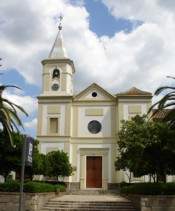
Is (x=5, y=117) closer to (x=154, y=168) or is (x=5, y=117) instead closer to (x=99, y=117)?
(x=154, y=168)

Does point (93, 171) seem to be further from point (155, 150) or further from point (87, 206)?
point (155, 150)

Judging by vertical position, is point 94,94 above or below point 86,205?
above

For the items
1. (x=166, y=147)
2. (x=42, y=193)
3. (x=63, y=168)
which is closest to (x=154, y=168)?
(x=166, y=147)

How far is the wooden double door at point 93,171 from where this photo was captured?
46.8m

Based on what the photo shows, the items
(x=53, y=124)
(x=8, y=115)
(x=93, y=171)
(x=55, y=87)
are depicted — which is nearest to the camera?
(x=8, y=115)

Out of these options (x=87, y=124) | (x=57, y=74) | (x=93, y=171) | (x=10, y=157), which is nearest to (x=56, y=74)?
(x=57, y=74)

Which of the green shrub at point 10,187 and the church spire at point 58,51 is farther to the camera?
the church spire at point 58,51

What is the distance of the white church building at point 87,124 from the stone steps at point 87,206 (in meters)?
18.9

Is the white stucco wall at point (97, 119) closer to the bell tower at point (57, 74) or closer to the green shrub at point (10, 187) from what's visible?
the bell tower at point (57, 74)

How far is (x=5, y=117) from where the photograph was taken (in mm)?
23297

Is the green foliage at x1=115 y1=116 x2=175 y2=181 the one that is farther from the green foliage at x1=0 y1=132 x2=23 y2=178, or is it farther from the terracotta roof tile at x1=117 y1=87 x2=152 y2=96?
the terracotta roof tile at x1=117 y1=87 x2=152 y2=96

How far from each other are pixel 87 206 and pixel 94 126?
22512mm

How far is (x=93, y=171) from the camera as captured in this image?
4725 centimetres

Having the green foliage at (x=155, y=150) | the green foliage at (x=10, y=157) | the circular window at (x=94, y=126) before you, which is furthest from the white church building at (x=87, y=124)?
the green foliage at (x=155, y=150)
